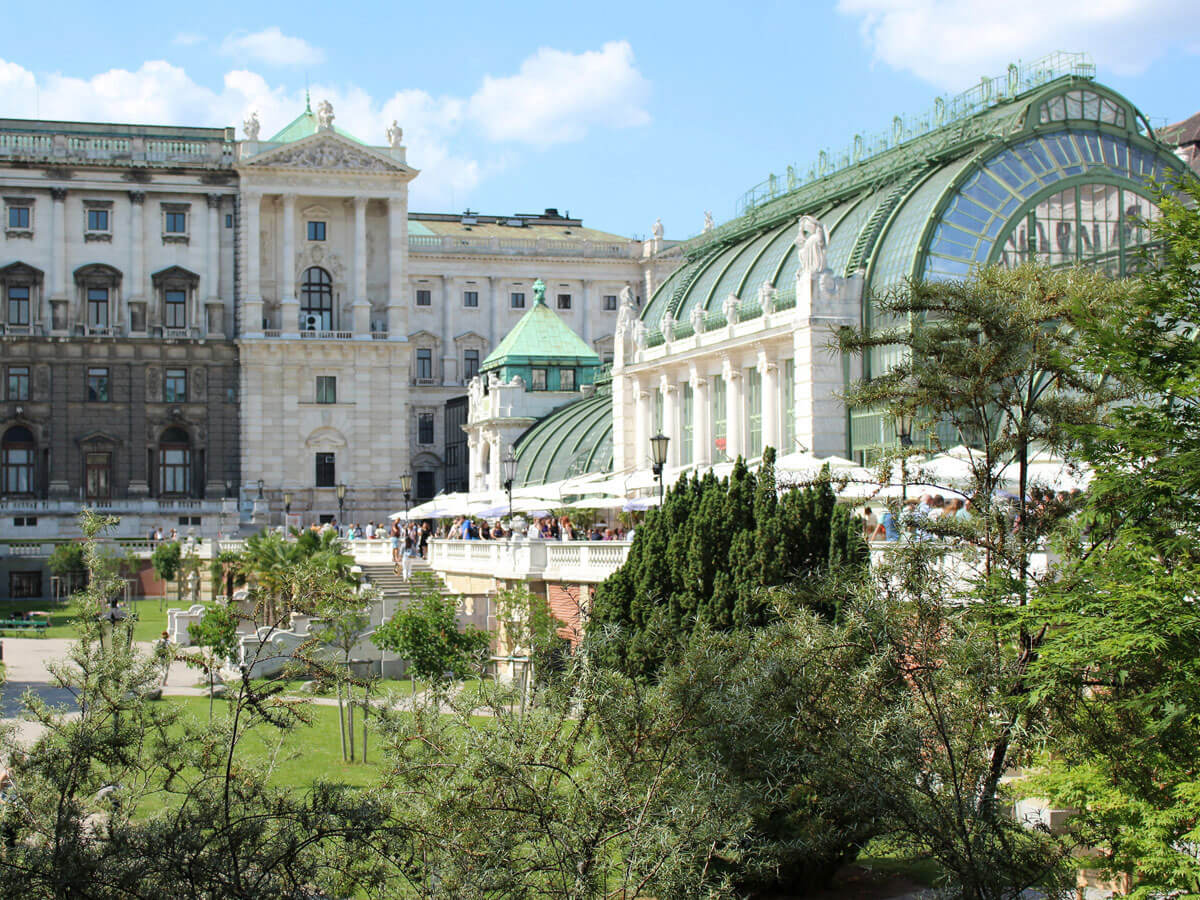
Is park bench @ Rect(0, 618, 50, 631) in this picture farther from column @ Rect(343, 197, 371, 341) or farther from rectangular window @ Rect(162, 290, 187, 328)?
column @ Rect(343, 197, 371, 341)

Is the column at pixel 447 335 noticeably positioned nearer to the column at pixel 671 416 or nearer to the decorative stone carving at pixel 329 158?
the decorative stone carving at pixel 329 158

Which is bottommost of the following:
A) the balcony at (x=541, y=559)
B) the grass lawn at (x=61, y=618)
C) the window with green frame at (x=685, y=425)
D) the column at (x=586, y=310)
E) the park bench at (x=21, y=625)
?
the grass lawn at (x=61, y=618)

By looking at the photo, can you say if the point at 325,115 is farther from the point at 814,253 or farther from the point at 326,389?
the point at 814,253

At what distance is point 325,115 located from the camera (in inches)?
3666

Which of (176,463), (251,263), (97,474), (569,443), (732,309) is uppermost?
(251,263)

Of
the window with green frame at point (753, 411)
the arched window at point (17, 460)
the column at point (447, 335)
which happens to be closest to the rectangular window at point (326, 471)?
the arched window at point (17, 460)

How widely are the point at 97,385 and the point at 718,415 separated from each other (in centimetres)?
5214

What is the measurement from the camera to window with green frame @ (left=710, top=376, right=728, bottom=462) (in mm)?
51688

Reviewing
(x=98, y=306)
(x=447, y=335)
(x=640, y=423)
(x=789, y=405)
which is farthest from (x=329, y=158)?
(x=789, y=405)

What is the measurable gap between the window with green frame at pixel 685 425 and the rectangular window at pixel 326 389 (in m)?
42.3

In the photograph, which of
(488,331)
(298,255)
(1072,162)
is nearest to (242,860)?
(1072,162)

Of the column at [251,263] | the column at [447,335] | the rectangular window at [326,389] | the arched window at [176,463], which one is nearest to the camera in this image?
the column at [251,263]

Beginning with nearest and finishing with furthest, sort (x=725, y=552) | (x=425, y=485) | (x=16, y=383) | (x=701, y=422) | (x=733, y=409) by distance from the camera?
(x=725, y=552) < (x=733, y=409) < (x=701, y=422) < (x=16, y=383) < (x=425, y=485)

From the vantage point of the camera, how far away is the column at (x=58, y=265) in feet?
296
